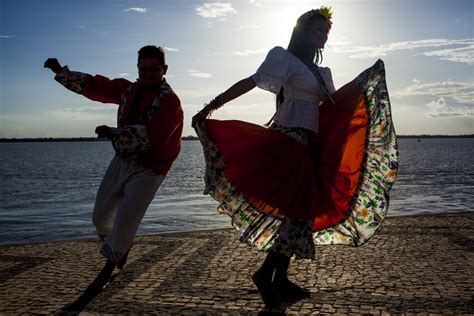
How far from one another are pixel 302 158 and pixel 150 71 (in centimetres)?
152

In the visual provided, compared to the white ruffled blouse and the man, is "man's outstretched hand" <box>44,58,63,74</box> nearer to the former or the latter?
the man

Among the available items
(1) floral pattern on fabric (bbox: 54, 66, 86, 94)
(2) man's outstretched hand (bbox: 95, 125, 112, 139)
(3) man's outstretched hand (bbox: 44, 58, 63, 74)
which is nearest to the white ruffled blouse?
(2) man's outstretched hand (bbox: 95, 125, 112, 139)

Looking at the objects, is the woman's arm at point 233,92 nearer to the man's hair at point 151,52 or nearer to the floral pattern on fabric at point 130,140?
the floral pattern on fabric at point 130,140

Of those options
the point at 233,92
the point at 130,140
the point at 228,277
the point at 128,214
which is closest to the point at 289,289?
the point at 228,277

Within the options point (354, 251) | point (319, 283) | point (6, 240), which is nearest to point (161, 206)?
point (6, 240)

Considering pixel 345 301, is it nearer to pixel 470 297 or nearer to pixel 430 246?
pixel 470 297

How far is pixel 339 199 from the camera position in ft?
14.6

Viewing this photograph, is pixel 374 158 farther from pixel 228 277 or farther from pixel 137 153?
pixel 137 153

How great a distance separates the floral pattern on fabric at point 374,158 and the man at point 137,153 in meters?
1.63

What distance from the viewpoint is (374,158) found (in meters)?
4.45

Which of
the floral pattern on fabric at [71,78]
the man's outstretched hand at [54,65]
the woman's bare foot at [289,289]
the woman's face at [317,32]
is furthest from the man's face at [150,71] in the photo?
the woman's bare foot at [289,289]

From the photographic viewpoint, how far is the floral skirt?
165 inches

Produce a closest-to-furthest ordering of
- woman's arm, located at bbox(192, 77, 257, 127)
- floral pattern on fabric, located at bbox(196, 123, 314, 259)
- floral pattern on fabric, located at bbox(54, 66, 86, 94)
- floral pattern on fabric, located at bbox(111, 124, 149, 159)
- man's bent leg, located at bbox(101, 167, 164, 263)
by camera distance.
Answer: woman's arm, located at bbox(192, 77, 257, 127) → floral pattern on fabric, located at bbox(196, 123, 314, 259) → floral pattern on fabric, located at bbox(111, 124, 149, 159) → man's bent leg, located at bbox(101, 167, 164, 263) → floral pattern on fabric, located at bbox(54, 66, 86, 94)

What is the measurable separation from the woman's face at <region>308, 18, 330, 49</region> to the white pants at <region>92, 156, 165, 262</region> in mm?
A: 1734
